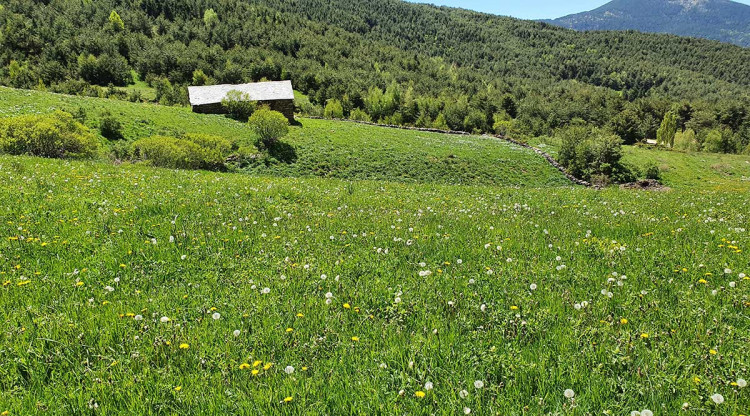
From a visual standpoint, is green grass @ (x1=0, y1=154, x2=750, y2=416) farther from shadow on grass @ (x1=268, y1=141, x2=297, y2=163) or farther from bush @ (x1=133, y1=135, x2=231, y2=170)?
shadow on grass @ (x1=268, y1=141, x2=297, y2=163)

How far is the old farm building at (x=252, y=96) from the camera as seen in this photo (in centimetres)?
5847

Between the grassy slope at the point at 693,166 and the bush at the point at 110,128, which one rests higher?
the bush at the point at 110,128

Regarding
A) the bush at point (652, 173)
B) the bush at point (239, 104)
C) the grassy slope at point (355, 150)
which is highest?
the bush at point (239, 104)

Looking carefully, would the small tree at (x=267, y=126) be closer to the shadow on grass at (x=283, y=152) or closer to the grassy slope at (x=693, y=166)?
the shadow on grass at (x=283, y=152)

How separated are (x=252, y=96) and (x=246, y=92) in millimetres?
1172

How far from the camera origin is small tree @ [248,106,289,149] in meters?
43.8

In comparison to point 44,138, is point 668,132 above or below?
below

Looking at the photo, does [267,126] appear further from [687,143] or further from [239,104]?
[687,143]

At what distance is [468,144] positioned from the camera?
2157 inches

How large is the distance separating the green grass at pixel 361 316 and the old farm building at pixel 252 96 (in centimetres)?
5607

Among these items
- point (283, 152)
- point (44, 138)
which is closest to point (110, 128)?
point (44, 138)

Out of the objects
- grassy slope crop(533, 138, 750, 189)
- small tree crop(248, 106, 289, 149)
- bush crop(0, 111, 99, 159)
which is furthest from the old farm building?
grassy slope crop(533, 138, 750, 189)

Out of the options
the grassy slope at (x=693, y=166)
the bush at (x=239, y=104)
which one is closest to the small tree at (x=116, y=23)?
the bush at (x=239, y=104)

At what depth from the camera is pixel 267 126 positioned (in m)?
43.8
